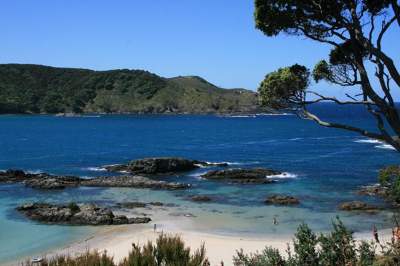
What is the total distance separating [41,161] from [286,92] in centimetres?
7329

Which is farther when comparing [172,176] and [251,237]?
[172,176]

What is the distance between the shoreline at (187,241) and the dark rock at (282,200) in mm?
11138

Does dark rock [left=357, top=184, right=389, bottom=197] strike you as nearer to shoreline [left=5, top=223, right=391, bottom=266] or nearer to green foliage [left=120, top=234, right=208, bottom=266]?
shoreline [left=5, top=223, right=391, bottom=266]

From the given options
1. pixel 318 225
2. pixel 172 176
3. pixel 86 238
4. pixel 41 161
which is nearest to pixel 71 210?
pixel 86 238

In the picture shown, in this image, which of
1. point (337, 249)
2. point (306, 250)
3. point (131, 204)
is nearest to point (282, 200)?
point (131, 204)

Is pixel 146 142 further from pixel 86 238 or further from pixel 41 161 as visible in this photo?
pixel 86 238

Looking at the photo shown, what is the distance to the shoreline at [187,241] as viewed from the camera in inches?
1215

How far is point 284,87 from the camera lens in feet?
48.5

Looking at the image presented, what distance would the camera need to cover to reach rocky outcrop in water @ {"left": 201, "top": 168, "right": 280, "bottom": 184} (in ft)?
193

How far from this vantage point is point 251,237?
34.9 m

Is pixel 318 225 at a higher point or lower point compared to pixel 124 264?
lower

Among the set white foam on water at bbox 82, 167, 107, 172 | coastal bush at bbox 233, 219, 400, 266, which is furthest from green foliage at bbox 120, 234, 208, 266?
white foam on water at bbox 82, 167, 107, 172

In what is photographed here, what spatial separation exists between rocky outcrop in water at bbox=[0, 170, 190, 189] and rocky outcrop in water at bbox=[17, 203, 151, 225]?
44.4 feet

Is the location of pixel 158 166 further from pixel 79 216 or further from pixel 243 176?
pixel 79 216
